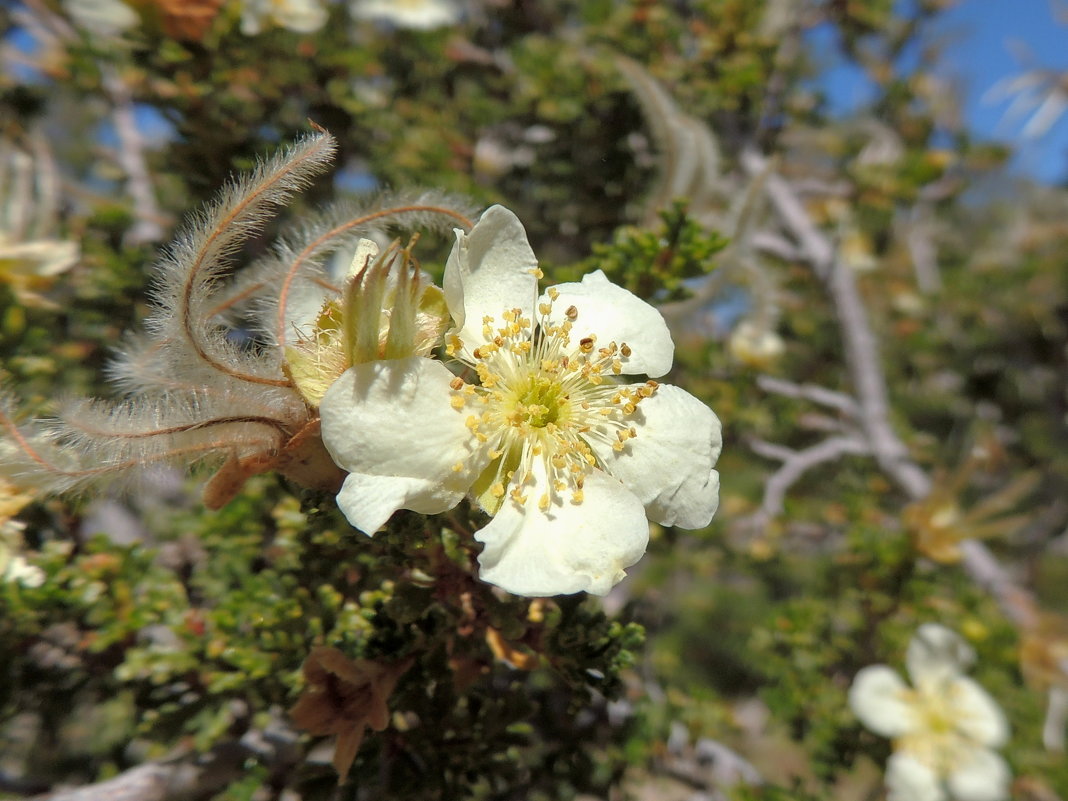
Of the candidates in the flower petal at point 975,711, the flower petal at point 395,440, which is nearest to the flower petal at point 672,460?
the flower petal at point 395,440

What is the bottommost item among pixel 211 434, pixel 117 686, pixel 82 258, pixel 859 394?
pixel 117 686

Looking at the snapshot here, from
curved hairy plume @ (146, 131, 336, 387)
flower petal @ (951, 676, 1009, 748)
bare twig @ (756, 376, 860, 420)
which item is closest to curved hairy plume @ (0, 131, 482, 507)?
curved hairy plume @ (146, 131, 336, 387)

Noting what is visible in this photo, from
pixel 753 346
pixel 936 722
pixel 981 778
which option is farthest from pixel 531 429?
pixel 981 778

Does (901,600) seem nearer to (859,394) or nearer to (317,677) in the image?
(859,394)

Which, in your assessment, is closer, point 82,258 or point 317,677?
point 317,677

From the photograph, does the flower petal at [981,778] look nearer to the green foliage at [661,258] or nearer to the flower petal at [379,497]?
the green foliage at [661,258]

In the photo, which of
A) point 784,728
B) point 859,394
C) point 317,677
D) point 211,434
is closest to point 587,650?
point 317,677

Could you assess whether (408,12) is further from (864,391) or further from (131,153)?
(864,391)
